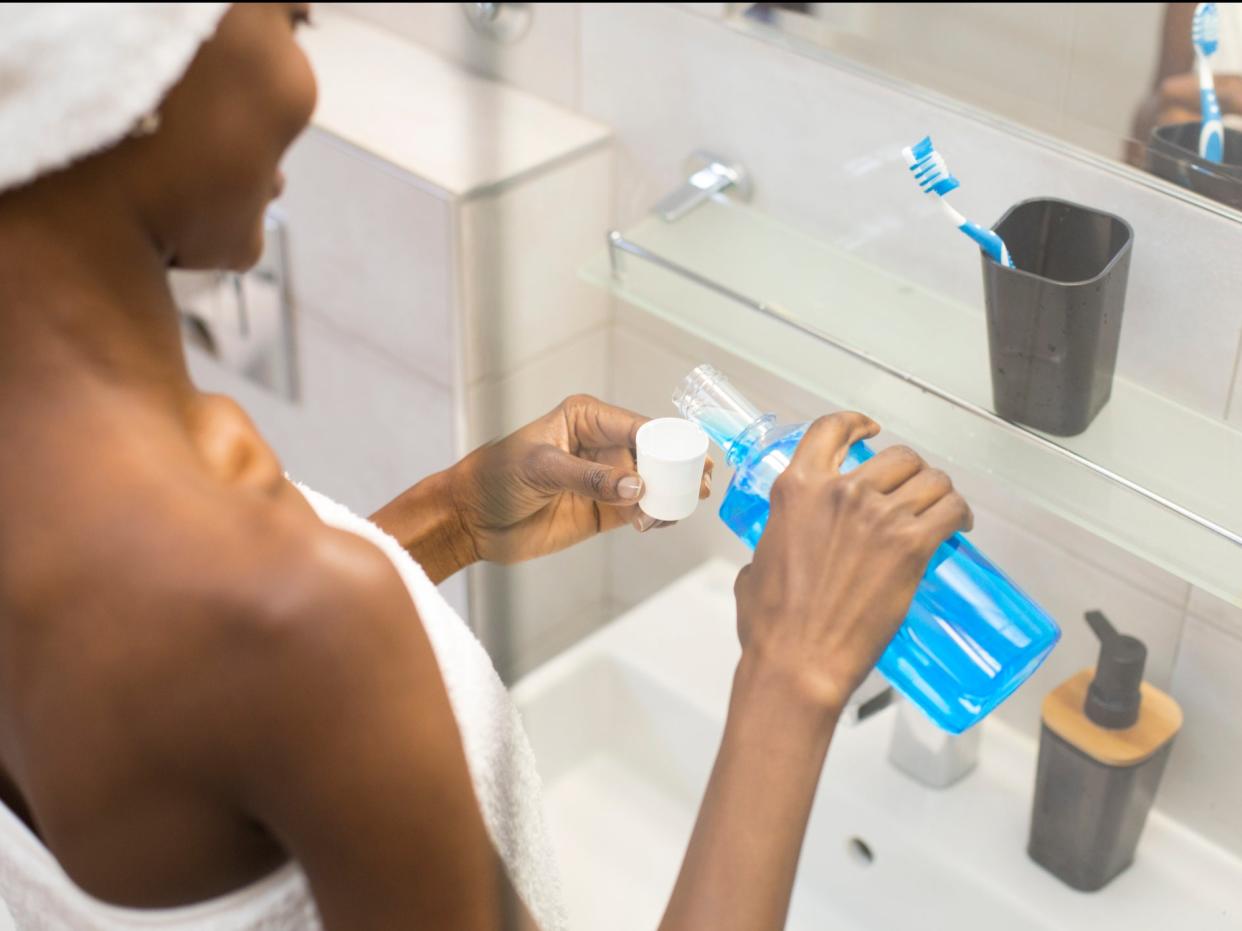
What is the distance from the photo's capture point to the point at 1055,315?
25.3 inches

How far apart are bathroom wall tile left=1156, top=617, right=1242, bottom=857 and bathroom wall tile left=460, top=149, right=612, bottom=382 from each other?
371 millimetres

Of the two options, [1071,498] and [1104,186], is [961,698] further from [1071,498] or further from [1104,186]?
[1104,186]

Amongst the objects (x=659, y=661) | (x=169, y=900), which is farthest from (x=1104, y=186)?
(x=169, y=900)

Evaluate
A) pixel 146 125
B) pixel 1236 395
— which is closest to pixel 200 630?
pixel 146 125

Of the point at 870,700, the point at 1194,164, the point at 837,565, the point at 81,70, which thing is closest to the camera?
the point at 81,70

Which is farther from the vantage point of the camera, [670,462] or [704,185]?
[704,185]

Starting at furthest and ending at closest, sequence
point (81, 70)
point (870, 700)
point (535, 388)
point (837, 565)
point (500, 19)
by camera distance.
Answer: point (500, 19), point (870, 700), point (535, 388), point (837, 565), point (81, 70)

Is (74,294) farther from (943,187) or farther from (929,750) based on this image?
(929,750)

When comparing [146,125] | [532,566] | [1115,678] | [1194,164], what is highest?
[146,125]

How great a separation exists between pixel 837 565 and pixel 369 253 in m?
0.58

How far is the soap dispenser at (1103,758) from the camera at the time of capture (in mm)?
768

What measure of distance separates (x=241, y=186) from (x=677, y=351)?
0.36 metres

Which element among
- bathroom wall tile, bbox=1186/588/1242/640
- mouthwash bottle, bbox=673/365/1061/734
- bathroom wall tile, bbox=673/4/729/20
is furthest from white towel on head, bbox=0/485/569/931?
bathroom wall tile, bbox=673/4/729/20

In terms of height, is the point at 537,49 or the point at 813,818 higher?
the point at 537,49
